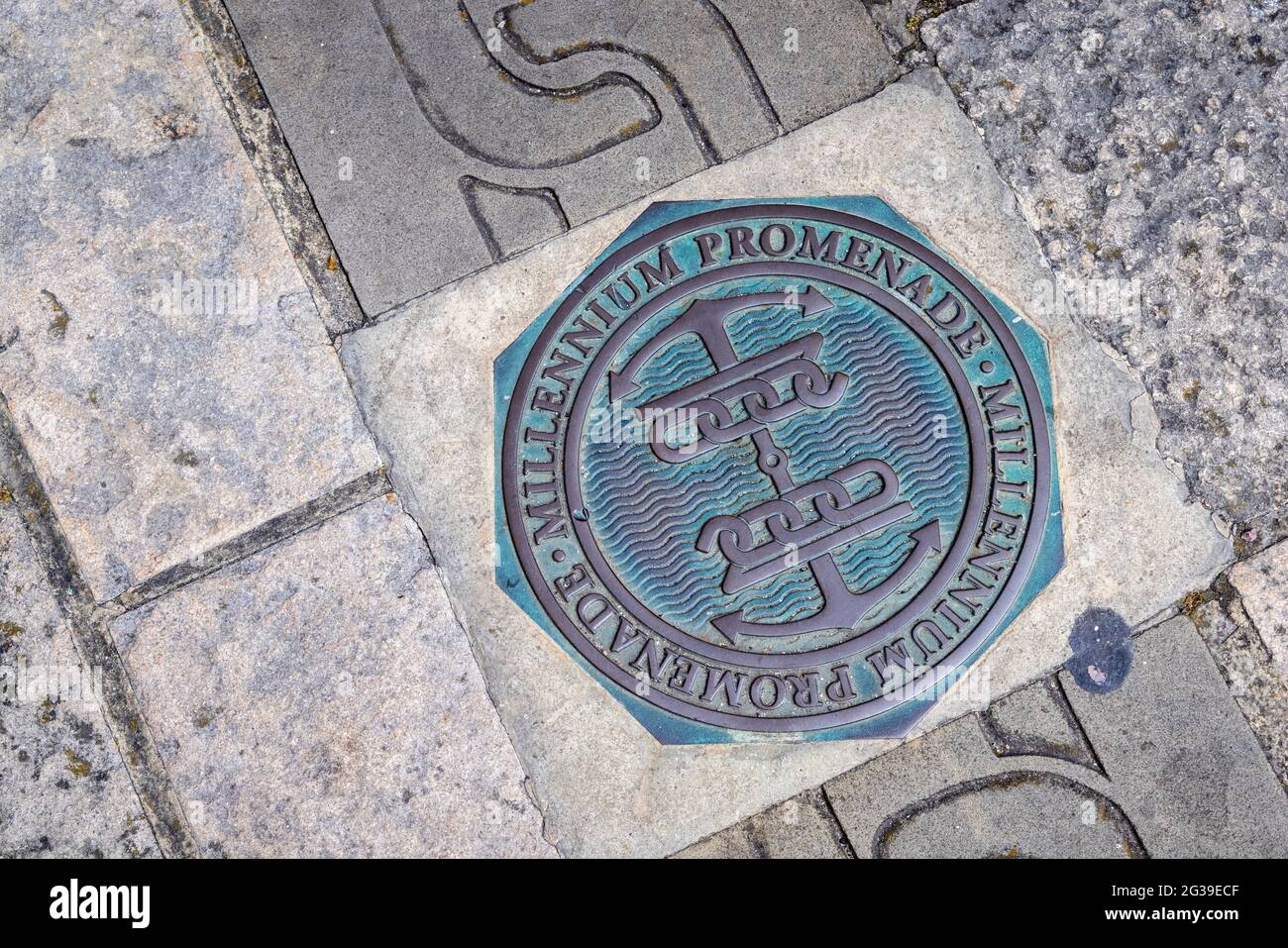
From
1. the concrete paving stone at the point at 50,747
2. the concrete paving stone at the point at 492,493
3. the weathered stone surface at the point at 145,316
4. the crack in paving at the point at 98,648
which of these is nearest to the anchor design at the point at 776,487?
the concrete paving stone at the point at 492,493

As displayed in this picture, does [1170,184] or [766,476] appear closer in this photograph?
[766,476]

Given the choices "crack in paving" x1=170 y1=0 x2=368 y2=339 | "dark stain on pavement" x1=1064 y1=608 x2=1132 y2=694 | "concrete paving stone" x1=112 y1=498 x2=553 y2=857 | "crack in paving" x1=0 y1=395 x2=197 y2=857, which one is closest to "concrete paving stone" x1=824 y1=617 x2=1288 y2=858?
"dark stain on pavement" x1=1064 y1=608 x2=1132 y2=694

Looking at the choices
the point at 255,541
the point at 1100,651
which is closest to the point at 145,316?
the point at 255,541

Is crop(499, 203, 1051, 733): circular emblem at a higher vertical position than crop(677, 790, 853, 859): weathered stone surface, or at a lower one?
higher

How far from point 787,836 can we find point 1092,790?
2.90 ft

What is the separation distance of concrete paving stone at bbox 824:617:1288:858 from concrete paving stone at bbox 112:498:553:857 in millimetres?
1018

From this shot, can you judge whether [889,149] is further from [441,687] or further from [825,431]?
[441,687]

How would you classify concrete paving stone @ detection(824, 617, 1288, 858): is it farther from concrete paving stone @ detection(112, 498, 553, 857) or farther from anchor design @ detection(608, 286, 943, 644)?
concrete paving stone @ detection(112, 498, 553, 857)

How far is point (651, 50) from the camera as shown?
2934mm

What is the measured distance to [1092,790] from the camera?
2811 mm

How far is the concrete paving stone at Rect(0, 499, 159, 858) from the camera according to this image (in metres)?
2.74

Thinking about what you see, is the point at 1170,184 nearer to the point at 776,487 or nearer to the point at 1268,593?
the point at 1268,593
